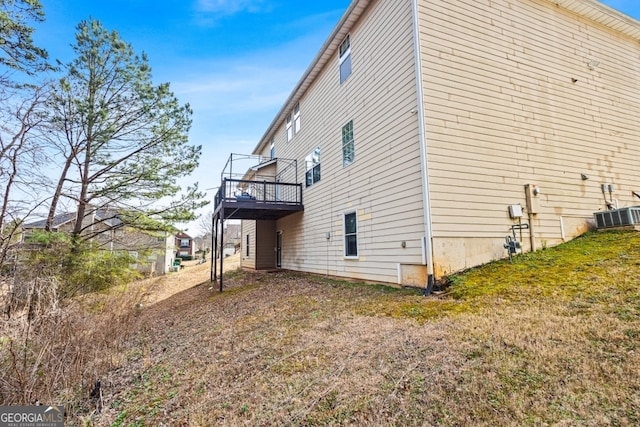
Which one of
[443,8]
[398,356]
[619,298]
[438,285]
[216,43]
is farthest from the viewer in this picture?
[216,43]

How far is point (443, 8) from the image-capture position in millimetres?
7207

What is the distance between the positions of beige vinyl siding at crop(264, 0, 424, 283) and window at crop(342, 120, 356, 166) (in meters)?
0.20

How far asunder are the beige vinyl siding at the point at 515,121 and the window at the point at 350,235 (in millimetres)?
3006

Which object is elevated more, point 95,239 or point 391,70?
point 391,70

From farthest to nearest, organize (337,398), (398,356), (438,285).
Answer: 1. (438,285)
2. (398,356)
3. (337,398)

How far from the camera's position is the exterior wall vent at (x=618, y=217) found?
7.07m

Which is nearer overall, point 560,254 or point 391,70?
point 560,254

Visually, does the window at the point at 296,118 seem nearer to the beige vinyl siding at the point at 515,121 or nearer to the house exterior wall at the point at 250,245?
the house exterior wall at the point at 250,245

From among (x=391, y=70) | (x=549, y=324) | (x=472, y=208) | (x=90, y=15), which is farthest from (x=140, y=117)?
(x=549, y=324)

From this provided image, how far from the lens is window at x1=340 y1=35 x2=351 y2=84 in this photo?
32.1 feet

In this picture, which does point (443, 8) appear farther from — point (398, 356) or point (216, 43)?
point (216, 43)

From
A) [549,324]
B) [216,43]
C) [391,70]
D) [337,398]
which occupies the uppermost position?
[216,43]

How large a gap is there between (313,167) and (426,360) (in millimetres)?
9544

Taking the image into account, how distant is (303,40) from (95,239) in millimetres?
10650
